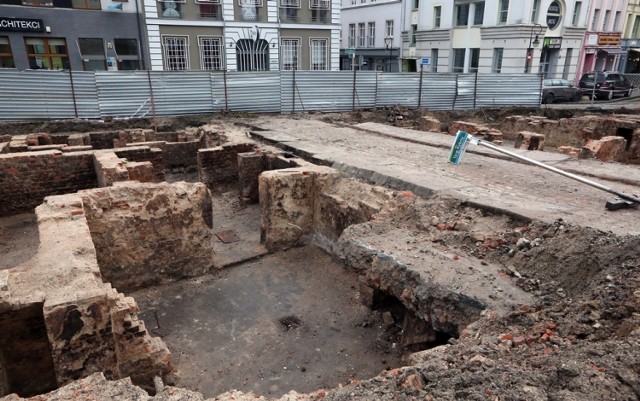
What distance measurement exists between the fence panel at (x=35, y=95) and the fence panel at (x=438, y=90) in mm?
13706

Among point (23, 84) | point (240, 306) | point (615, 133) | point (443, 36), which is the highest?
point (443, 36)

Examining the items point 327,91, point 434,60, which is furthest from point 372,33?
point 327,91

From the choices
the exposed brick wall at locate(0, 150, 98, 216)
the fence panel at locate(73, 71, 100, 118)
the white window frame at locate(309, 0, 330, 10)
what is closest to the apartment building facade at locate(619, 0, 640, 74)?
the white window frame at locate(309, 0, 330, 10)

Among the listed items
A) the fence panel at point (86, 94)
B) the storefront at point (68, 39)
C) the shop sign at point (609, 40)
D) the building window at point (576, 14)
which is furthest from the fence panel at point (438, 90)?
the shop sign at point (609, 40)

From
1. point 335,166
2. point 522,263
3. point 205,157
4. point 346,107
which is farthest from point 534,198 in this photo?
point 346,107

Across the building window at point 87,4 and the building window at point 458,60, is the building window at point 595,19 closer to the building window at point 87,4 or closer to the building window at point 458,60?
the building window at point 458,60

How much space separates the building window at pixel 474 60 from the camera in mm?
30406

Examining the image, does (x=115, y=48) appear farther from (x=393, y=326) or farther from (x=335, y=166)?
(x=393, y=326)

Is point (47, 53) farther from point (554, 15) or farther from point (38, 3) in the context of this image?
point (554, 15)

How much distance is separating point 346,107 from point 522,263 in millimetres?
14653

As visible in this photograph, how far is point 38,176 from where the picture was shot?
973 cm

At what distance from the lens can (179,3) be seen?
74.1 feet

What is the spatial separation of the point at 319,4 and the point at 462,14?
36.9ft

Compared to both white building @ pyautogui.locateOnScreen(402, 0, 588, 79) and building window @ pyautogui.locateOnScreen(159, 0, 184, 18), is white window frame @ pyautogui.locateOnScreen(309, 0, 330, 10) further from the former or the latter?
white building @ pyautogui.locateOnScreen(402, 0, 588, 79)
